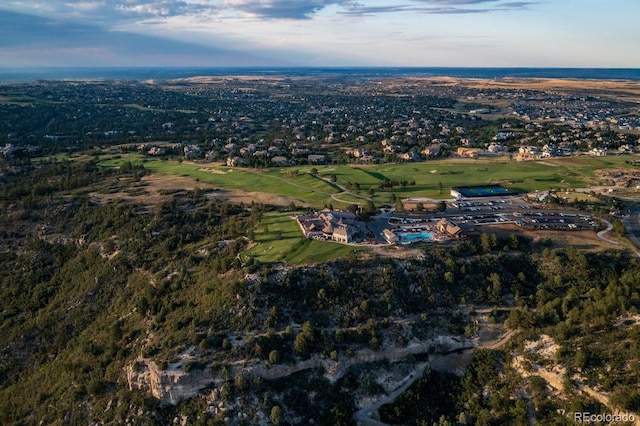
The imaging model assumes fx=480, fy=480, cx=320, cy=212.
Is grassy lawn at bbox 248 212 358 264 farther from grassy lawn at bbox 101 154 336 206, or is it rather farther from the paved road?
the paved road

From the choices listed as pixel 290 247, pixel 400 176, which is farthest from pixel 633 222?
pixel 290 247

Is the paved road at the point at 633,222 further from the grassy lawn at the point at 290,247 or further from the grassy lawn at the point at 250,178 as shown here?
the grassy lawn at the point at 250,178

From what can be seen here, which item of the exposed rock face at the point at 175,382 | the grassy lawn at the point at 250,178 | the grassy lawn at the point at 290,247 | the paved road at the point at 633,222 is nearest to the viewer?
the exposed rock face at the point at 175,382

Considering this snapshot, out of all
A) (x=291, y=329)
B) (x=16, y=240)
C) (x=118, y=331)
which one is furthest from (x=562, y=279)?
(x=16, y=240)

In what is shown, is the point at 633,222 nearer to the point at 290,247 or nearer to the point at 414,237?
the point at 414,237

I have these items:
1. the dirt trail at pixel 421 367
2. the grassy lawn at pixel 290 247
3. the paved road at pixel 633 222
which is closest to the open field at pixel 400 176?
the paved road at pixel 633 222

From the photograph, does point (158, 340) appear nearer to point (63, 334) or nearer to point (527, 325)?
point (63, 334)
